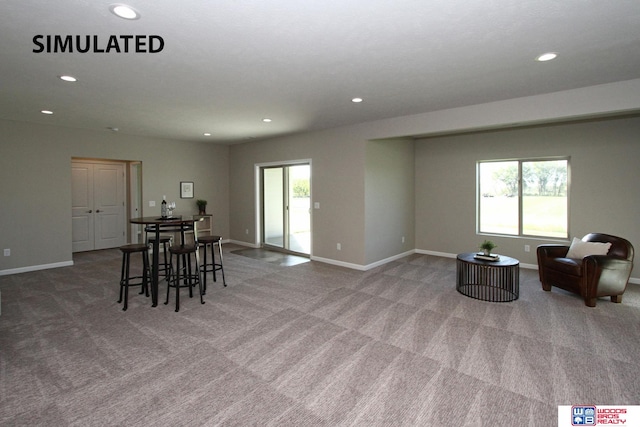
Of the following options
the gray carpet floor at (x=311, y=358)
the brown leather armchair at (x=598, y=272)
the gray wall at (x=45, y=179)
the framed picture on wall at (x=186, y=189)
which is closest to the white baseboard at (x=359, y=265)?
the gray carpet floor at (x=311, y=358)

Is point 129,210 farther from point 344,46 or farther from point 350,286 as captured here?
point 344,46

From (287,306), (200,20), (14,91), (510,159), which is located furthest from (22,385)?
(510,159)

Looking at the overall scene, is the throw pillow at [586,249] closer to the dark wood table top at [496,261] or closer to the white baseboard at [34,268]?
the dark wood table top at [496,261]

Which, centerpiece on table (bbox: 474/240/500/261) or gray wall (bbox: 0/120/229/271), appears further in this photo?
gray wall (bbox: 0/120/229/271)

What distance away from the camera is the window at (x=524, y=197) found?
18.2ft

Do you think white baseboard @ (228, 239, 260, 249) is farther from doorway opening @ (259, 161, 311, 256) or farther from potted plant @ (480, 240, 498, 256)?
potted plant @ (480, 240, 498, 256)

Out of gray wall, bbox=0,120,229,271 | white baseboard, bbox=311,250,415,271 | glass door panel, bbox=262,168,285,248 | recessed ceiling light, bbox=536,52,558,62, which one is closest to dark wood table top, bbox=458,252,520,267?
white baseboard, bbox=311,250,415,271

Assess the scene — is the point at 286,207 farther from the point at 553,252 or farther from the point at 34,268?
the point at 553,252

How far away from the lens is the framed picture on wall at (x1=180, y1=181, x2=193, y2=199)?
770cm

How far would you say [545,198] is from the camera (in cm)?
568

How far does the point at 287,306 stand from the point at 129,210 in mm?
5974

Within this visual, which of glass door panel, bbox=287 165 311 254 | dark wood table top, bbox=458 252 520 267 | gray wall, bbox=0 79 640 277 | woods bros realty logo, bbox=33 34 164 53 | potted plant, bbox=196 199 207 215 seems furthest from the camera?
potted plant, bbox=196 199 207 215

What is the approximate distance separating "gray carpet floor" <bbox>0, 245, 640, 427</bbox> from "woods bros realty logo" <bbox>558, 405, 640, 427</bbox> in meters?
Answer: 0.06

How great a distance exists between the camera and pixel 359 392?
230 centimetres
